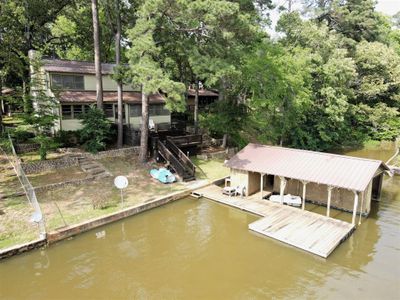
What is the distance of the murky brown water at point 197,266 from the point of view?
8.14 metres

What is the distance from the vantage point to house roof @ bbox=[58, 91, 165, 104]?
19.0 metres

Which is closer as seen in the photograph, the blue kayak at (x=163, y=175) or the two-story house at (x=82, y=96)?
the blue kayak at (x=163, y=175)

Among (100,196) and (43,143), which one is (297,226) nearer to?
(100,196)

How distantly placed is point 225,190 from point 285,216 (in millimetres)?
3591

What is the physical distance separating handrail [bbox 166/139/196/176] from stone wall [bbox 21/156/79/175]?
551 cm

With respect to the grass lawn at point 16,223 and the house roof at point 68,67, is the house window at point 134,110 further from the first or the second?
the grass lawn at point 16,223

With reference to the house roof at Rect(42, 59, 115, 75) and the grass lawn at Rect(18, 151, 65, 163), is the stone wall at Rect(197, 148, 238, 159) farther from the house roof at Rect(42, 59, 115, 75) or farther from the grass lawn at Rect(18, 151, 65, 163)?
the house roof at Rect(42, 59, 115, 75)

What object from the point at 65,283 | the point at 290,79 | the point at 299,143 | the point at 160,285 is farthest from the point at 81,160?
the point at 299,143

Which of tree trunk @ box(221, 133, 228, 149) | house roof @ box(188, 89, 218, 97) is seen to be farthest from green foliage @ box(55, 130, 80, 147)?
house roof @ box(188, 89, 218, 97)

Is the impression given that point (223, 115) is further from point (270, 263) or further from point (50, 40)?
point (50, 40)

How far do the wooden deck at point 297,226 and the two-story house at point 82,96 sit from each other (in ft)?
33.4

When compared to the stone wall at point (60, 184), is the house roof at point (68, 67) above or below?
above

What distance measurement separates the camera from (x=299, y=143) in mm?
25547

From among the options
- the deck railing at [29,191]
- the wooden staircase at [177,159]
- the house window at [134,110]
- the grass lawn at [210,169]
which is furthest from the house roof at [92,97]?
the grass lawn at [210,169]
